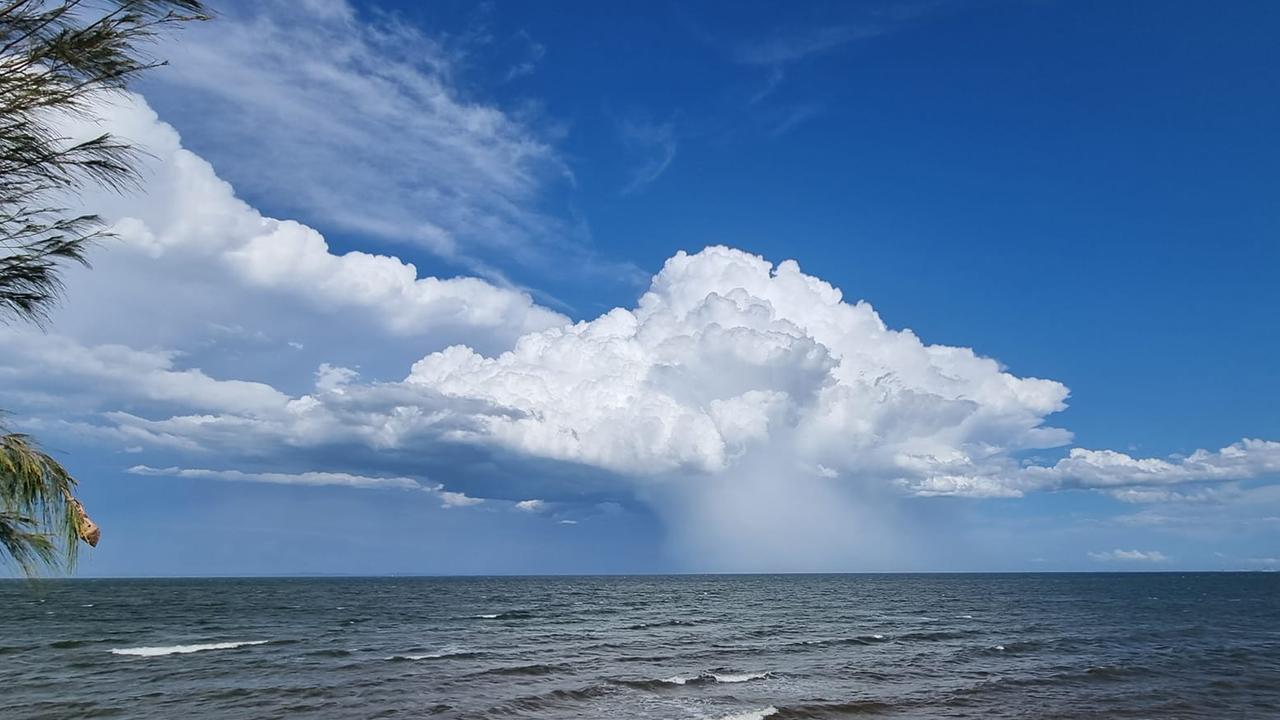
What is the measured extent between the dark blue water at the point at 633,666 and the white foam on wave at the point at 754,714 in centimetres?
11

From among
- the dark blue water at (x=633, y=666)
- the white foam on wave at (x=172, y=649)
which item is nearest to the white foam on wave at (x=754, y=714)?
the dark blue water at (x=633, y=666)

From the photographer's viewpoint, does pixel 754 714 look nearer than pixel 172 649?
Yes

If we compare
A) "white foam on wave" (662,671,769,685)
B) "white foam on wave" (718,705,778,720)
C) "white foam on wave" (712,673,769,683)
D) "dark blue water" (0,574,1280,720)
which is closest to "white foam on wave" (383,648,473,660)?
"dark blue water" (0,574,1280,720)

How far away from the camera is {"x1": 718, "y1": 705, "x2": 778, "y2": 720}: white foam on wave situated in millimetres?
26531

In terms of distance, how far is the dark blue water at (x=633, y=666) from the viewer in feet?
94.9

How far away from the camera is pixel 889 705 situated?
29250 millimetres

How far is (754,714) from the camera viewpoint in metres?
27.2

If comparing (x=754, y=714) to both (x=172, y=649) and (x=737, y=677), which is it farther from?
(x=172, y=649)

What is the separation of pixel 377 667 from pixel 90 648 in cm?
2207

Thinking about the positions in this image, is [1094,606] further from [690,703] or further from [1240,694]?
[690,703]

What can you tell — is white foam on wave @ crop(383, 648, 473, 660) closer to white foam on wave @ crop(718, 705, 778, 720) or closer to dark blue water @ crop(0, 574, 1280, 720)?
dark blue water @ crop(0, 574, 1280, 720)

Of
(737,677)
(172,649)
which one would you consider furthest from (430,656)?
(737,677)

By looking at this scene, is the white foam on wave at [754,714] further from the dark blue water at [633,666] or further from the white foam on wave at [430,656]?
the white foam on wave at [430,656]

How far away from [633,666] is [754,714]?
40.2ft
